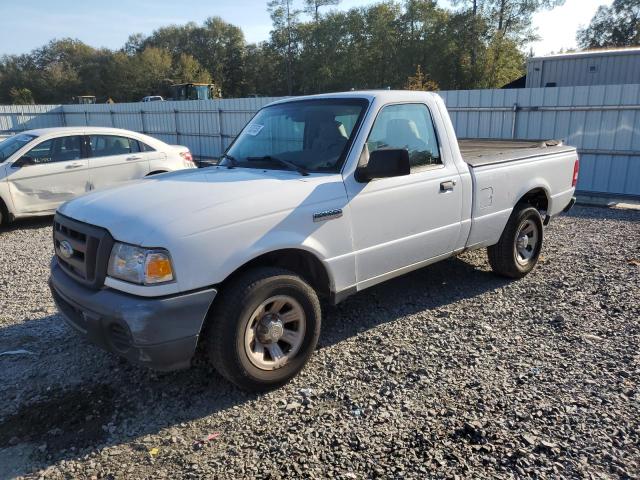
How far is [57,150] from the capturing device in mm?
8648

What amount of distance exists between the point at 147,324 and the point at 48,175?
6.78m

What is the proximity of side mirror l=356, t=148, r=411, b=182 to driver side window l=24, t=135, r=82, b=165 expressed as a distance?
22.5ft

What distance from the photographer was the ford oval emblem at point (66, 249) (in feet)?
11.3

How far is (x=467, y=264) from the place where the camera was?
6367mm

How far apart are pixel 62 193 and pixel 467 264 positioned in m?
6.67

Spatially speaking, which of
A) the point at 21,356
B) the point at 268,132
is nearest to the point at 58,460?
the point at 21,356

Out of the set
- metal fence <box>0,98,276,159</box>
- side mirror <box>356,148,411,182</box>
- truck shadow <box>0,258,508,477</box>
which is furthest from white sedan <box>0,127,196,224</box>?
metal fence <box>0,98,276,159</box>

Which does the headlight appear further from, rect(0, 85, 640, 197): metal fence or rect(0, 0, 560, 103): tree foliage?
rect(0, 0, 560, 103): tree foliage

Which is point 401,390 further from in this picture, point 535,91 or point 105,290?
point 535,91

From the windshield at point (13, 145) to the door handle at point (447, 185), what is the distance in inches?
287

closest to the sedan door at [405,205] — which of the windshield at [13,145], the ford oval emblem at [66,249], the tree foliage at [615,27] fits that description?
the ford oval emblem at [66,249]

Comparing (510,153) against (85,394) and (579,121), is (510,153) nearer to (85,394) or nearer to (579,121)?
(85,394)

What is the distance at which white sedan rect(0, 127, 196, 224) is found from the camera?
8312 millimetres

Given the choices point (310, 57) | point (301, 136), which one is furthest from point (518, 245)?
point (310, 57)
